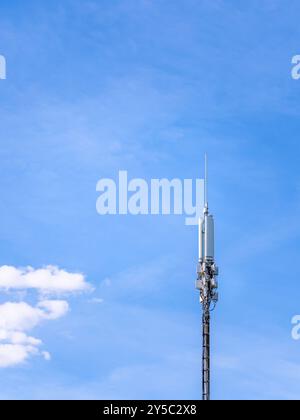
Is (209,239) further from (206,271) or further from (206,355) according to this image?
(206,355)

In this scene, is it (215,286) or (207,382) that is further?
(215,286)

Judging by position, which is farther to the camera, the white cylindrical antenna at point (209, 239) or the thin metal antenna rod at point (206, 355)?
the white cylindrical antenna at point (209, 239)

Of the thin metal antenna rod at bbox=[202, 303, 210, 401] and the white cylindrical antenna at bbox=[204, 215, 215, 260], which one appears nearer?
the thin metal antenna rod at bbox=[202, 303, 210, 401]

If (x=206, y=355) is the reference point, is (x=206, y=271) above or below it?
above

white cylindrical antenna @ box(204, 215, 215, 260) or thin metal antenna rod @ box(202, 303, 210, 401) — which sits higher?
white cylindrical antenna @ box(204, 215, 215, 260)

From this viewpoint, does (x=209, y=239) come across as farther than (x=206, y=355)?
Yes

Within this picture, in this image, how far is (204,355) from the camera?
324 feet

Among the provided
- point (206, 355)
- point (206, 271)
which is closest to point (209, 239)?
point (206, 271)

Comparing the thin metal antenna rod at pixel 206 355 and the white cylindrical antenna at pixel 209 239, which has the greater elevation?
the white cylindrical antenna at pixel 209 239
